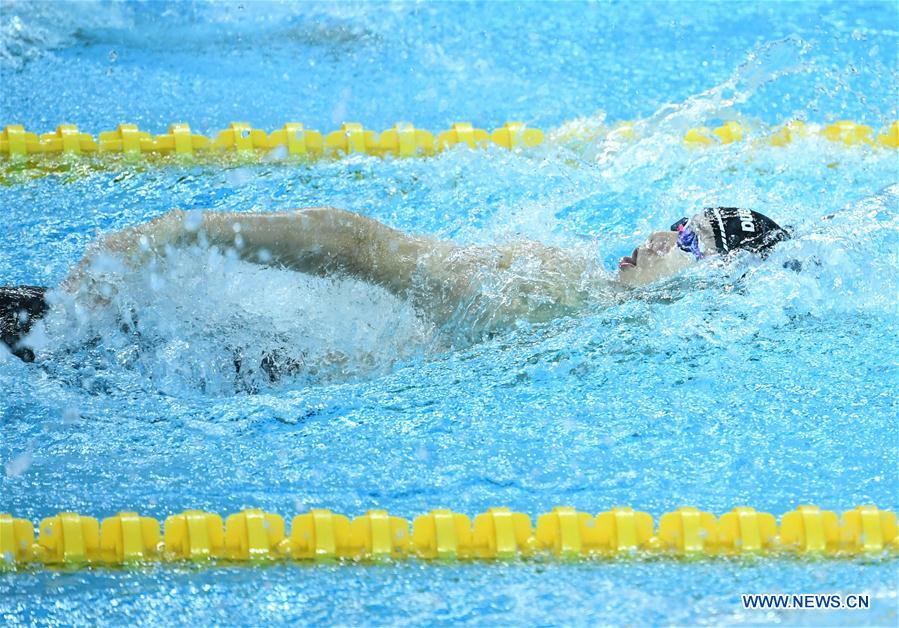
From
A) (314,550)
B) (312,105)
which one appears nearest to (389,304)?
(314,550)

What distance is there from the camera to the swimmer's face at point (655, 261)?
299 cm

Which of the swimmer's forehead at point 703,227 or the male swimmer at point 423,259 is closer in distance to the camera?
the male swimmer at point 423,259

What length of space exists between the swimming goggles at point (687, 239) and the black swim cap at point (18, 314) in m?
1.61

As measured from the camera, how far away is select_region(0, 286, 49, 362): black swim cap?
2.60 meters

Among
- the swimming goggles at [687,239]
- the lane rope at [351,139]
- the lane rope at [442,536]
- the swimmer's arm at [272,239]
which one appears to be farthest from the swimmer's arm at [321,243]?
the lane rope at [351,139]

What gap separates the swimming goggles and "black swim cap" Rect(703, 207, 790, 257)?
51mm

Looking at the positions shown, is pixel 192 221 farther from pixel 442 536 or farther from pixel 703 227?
pixel 703 227

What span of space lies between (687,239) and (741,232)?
0.14 metres

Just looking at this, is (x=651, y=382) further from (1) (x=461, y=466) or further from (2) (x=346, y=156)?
(2) (x=346, y=156)

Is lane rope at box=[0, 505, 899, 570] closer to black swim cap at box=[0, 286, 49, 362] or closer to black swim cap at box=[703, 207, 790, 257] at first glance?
black swim cap at box=[0, 286, 49, 362]

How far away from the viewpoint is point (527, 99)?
5.11 metres

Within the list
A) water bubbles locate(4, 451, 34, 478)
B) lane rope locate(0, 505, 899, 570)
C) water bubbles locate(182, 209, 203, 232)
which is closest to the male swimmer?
water bubbles locate(182, 209, 203, 232)

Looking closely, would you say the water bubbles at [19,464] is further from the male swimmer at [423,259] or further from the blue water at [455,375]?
the male swimmer at [423,259]

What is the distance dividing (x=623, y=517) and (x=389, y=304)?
83 cm
